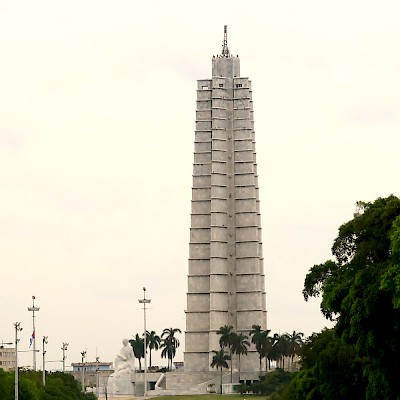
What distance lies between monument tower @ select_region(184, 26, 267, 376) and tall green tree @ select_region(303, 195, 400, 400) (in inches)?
4760

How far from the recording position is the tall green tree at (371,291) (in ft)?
172

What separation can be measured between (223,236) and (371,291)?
437ft

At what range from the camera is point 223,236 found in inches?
7333

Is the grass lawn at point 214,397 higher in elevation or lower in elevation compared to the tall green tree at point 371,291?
lower

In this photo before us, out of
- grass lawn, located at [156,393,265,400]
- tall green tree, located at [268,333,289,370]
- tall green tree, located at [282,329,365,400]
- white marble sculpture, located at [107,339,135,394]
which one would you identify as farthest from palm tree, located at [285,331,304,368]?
tall green tree, located at [282,329,365,400]

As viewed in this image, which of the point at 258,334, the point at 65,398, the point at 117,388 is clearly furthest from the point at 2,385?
the point at 117,388

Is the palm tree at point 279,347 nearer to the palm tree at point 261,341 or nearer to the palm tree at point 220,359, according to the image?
the palm tree at point 261,341

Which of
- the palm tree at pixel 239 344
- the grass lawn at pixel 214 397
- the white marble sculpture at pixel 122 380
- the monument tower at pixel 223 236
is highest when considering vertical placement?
the monument tower at pixel 223 236

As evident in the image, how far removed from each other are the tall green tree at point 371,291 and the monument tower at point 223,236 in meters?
121

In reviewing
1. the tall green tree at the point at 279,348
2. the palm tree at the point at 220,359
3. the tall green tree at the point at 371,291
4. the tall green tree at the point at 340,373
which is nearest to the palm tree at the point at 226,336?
the palm tree at the point at 220,359

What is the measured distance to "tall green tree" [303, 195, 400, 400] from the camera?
52.3 metres

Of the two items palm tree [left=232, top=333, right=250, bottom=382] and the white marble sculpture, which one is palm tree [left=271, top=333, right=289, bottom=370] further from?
the white marble sculpture

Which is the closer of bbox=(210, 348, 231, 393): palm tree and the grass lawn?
the grass lawn

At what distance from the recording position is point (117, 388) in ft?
643
